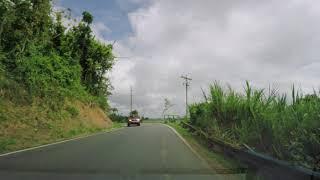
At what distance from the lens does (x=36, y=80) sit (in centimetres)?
3906

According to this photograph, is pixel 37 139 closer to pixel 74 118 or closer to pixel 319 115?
pixel 74 118

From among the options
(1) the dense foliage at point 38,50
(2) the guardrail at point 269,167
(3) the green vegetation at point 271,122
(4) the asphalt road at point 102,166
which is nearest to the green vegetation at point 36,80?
(1) the dense foliage at point 38,50

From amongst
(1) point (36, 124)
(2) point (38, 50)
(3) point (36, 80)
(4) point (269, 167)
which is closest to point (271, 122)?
(4) point (269, 167)

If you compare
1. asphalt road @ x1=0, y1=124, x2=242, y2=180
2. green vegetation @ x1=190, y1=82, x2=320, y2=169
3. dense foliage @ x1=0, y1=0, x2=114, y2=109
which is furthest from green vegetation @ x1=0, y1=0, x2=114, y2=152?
green vegetation @ x1=190, y1=82, x2=320, y2=169

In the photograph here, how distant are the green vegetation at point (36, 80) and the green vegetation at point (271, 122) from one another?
377 inches

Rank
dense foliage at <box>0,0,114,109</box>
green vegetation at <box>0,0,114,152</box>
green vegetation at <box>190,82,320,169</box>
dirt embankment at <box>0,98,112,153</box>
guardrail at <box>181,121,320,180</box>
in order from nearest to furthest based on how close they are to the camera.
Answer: guardrail at <box>181,121,320,180</box> → green vegetation at <box>190,82,320,169</box> → dirt embankment at <box>0,98,112,153</box> → green vegetation at <box>0,0,114,152</box> → dense foliage at <box>0,0,114,109</box>

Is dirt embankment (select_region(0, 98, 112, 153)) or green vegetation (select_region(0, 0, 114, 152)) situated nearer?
dirt embankment (select_region(0, 98, 112, 153))

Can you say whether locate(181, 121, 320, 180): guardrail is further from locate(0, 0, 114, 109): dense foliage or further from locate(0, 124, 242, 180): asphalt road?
locate(0, 0, 114, 109): dense foliage

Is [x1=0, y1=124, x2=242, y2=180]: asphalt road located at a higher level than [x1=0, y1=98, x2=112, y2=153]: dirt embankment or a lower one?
lower

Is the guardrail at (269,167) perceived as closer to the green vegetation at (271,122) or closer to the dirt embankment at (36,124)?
the green vegetation at (271,122)

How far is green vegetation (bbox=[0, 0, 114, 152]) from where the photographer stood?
31641 mm

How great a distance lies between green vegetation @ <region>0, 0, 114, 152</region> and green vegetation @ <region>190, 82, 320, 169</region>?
31.5 feet

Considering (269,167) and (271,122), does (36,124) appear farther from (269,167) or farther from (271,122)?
(269,167)

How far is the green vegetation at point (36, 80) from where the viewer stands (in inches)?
1246
